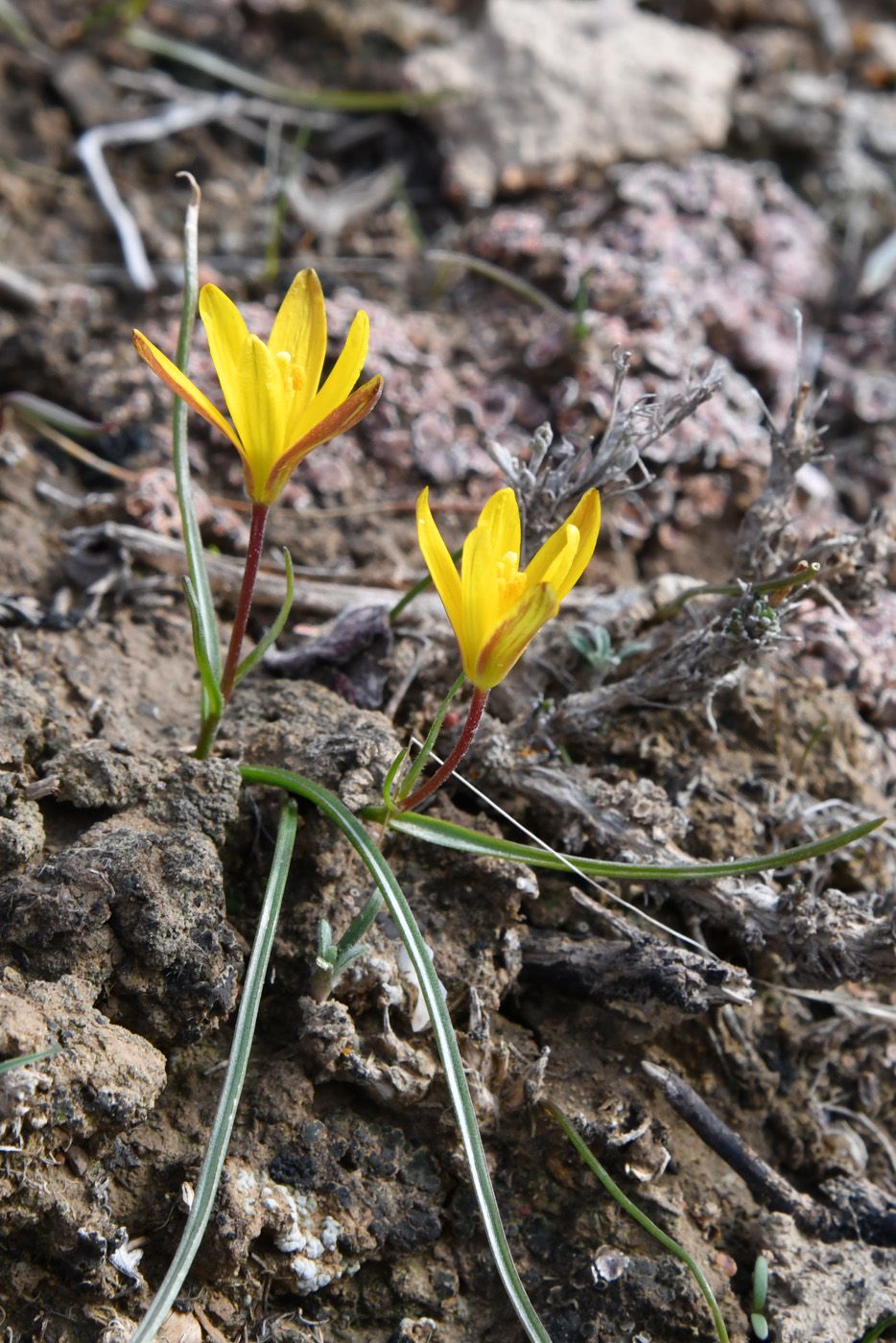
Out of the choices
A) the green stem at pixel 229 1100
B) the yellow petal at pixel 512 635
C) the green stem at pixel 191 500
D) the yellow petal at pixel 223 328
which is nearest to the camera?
the green stem at pixel 229 1100

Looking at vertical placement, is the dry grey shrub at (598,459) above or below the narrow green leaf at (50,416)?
above

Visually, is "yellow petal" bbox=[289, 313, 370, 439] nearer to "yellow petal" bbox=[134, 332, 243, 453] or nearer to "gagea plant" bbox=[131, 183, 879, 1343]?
"gagea plant" bbox=[131, 183, 879, 1343]

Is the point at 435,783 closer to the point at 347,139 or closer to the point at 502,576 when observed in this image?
the point at 502,576

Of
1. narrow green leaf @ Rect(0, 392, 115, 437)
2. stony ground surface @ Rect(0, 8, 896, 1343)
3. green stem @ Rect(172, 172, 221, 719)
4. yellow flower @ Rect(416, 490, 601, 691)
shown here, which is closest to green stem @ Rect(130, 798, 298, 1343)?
stony ground surface @ Rect(0, 8, 896, 1343)

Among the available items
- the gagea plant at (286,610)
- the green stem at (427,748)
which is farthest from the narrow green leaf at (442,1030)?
the green stem at (427,748)

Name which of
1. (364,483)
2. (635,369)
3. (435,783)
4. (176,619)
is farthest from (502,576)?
(635,369)

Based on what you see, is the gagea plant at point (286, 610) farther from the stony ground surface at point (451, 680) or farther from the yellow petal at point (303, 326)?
the stony ground surface at point (451, 680)
